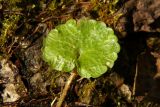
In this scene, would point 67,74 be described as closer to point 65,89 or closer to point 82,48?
point 65,89

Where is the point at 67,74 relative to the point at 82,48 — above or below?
below

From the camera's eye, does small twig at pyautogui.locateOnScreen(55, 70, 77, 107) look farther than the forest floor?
No

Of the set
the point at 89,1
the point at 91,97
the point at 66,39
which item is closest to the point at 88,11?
the point at 89,1

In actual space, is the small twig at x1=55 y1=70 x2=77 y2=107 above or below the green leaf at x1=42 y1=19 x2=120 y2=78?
below

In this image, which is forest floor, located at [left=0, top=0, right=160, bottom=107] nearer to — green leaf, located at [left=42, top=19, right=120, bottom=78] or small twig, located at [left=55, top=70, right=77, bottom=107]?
small twig, located at [left=55, top=70, right=77, bottom=107]

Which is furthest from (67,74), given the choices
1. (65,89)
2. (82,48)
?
(82,48)

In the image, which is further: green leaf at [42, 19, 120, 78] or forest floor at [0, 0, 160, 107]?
forest floor at [0, 0, 160, 107]

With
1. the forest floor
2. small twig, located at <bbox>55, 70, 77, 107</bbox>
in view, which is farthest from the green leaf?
the forest floor

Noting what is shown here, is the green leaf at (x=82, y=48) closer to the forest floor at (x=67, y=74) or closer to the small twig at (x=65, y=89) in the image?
the small twig at (x=65, y=89)

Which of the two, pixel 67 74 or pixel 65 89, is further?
pixel 67 74
